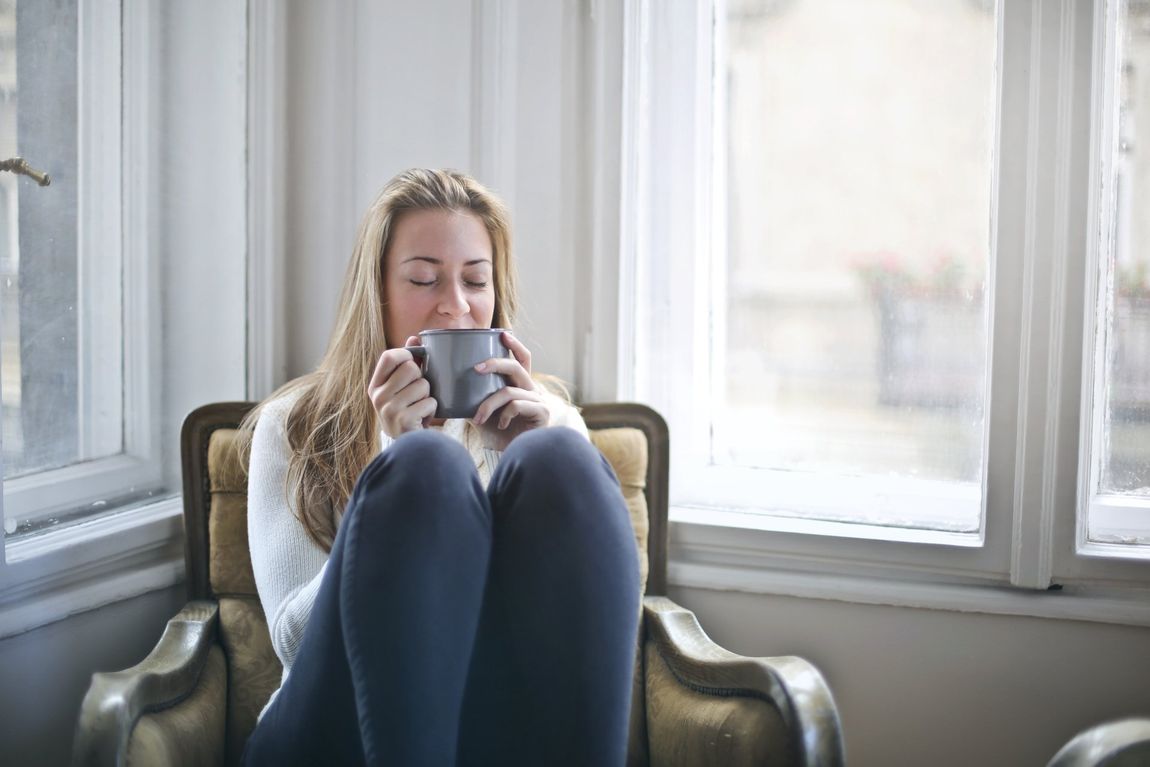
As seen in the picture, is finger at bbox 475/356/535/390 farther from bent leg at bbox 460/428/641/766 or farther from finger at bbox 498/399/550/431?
bent leg at bbox 460/428/641/766

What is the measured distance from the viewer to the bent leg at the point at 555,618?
1.04 m

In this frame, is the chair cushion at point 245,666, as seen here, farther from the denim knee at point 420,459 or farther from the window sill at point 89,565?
the denim knee at point 420,459

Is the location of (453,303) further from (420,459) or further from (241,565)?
(241,565)

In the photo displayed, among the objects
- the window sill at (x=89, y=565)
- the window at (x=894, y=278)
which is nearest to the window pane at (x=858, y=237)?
the window at (x=894, y=278)

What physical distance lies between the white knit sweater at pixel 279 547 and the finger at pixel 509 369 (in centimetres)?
11

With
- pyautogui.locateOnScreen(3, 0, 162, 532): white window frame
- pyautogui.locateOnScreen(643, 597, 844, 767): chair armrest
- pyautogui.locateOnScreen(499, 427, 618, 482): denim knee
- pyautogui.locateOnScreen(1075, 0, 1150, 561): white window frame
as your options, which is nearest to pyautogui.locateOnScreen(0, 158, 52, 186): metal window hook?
pyautogui.locateOnScreen(3, 0, 162, 532): white window frame

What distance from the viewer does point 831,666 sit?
1661 mm

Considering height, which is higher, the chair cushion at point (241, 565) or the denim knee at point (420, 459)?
the denim knee at point (420, 459)

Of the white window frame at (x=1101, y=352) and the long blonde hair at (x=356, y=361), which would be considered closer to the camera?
the long blonde hair at (x=356, y=361)

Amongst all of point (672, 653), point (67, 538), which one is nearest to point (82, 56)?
point (67, 538)

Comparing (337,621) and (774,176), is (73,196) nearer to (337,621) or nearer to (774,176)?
(337,621)

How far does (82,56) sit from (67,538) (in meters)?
0.77

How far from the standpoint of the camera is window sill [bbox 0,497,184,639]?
135 cm

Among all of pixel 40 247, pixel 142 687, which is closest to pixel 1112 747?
pixel 142 687
